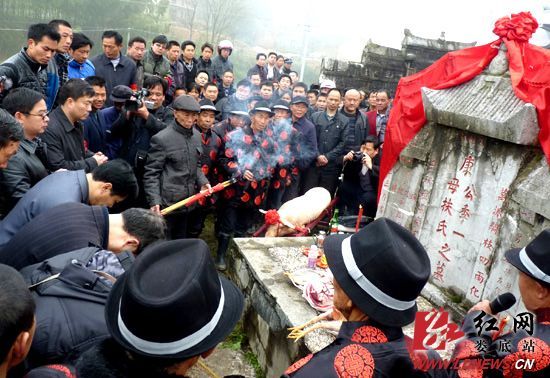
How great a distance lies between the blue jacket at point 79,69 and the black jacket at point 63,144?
1853mm

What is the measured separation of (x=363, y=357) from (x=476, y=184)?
336 cm

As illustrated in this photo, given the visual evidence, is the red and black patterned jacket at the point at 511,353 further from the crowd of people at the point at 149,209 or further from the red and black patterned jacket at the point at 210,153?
the red and black patterned jacket at the point at 210,153

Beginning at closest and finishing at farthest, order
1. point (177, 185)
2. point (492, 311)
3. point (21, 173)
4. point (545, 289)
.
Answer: point (545, 289), point (492, 311), point (21, 173), point (177, 185)

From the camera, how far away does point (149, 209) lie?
525 centimetres

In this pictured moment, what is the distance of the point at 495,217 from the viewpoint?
445 cm

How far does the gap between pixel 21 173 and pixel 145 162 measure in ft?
6.75

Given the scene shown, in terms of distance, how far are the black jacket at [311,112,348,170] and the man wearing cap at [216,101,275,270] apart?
152cm

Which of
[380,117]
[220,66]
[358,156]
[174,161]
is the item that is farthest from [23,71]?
[220,66]

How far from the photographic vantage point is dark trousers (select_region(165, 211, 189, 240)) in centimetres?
593

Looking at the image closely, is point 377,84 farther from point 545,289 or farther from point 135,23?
point 545,289

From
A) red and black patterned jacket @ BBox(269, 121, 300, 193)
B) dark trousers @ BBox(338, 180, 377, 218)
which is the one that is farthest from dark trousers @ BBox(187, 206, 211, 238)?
dark trousers @ BBox(338, 180, 377, 218)

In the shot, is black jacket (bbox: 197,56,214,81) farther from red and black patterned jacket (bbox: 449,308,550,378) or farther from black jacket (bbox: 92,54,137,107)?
red and black patterned jacket (bbox: 449,308,550,378)

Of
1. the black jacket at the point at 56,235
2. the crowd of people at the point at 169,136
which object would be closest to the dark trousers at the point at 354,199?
the crowd of people at the point at 169,136

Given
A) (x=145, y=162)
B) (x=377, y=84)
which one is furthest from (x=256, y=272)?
(x=377, y=84)
